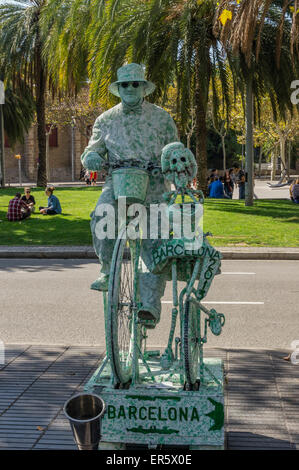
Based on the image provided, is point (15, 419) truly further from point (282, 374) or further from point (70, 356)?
point (282, 374)

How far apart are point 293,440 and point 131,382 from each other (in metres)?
1.14

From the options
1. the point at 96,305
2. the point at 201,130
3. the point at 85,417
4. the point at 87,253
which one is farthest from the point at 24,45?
the point at 85,417

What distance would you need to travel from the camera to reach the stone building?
199 feet

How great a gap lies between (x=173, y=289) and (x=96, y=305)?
15.3ft

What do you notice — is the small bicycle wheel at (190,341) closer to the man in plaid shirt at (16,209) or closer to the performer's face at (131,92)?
the performer's face at (131,92)

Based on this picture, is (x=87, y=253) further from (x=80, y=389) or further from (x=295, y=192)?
(x=295, y=192)

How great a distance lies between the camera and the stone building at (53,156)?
6069cm

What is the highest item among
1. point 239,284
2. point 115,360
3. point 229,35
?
point 229,35

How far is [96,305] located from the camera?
28.1ft

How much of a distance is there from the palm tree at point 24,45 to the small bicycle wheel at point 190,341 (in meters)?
22.7

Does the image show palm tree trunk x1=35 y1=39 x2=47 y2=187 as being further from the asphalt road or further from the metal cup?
the metal cup

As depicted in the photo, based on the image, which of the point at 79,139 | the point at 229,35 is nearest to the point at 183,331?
the point at 229,35

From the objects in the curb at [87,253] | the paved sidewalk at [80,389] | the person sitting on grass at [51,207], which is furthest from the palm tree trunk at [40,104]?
the paved sidewalk at [80,389]

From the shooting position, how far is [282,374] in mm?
5422
